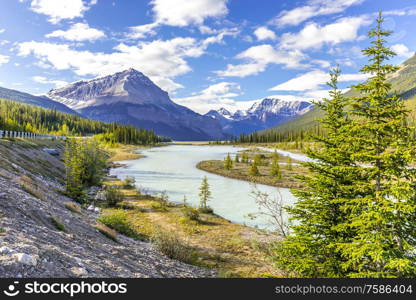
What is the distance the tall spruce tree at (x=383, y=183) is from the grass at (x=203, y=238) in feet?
15.5

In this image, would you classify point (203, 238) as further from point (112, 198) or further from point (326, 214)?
point (112, 198)

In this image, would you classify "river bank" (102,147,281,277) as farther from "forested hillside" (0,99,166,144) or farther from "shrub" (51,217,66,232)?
"forested hillside" (0,99,166,144)

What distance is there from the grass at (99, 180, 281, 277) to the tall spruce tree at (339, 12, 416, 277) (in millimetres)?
4712

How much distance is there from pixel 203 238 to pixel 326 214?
36.6ft

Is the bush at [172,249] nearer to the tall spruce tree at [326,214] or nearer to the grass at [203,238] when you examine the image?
the grass at [203,238]

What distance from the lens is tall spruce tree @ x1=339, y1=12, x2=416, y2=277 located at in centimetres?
775

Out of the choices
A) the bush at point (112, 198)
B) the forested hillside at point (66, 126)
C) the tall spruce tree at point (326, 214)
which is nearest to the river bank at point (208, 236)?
the bush at point (112, 198)

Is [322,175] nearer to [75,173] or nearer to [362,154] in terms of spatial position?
[362,154]

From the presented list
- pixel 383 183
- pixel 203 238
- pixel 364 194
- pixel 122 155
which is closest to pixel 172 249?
pixel 203 238

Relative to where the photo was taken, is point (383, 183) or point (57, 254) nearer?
point (57, 254)

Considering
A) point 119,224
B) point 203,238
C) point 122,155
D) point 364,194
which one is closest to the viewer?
point 364,194

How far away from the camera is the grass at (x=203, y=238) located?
1453 cm

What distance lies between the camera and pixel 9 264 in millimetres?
5559

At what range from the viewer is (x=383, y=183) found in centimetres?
891
